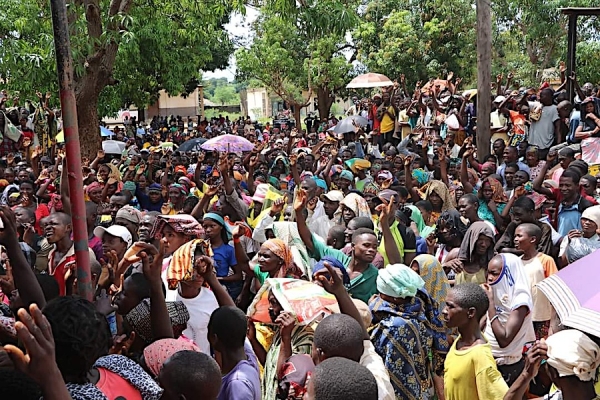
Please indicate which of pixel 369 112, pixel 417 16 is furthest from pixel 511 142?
pixel 417 16

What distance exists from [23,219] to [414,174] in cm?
470

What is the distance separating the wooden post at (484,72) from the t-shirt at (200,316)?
691 cm

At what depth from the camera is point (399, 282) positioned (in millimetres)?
3684

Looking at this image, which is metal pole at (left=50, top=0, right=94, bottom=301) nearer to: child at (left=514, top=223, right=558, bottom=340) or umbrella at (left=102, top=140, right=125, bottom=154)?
child at (left=514, top=223, right=558, bottom=340)

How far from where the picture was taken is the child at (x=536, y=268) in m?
4.91

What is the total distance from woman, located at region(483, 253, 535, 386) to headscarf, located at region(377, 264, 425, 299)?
547 millimetres

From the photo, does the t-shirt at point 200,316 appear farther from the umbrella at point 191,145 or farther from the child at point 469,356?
the umbrella at point 191,145

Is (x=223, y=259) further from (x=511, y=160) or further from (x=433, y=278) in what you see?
(x=511, y=160)

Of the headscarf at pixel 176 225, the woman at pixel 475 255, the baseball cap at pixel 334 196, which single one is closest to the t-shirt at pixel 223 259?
the headscarf at pixel 176 225

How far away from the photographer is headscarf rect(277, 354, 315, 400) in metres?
2.94

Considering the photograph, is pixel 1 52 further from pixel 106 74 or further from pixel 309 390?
pixel 309 390

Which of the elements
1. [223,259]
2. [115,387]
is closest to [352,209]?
[223,259]

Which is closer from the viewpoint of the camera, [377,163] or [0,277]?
[0,277]

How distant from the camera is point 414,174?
865 cm
